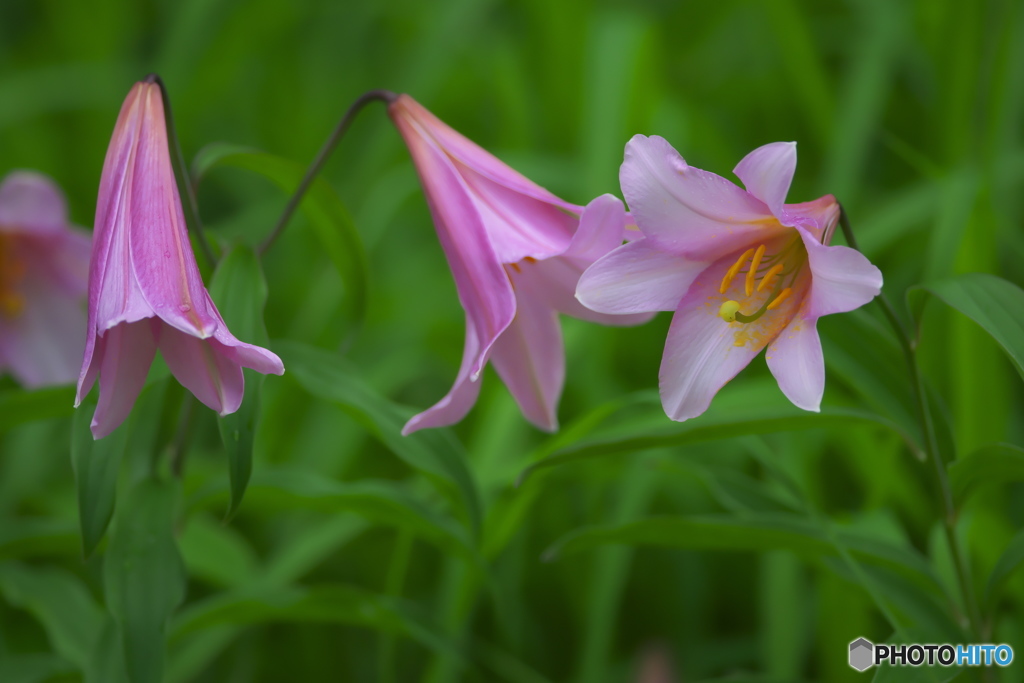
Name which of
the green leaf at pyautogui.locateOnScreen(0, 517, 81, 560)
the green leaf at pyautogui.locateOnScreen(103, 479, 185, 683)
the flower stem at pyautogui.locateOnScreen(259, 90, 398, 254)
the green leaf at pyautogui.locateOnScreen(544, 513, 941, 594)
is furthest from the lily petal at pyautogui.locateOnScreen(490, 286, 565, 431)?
the green leaf at pyautogui.locateOnScreen(0, 517, 81, 560)

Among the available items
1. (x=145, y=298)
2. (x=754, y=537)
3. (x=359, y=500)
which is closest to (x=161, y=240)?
(x=145, y=298)

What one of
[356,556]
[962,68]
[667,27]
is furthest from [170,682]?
[667,27]

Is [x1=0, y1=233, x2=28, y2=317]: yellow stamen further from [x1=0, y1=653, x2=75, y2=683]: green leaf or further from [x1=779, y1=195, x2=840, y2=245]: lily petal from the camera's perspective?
[x1=779, y1=195, x2=840, y2=245]: lily petal

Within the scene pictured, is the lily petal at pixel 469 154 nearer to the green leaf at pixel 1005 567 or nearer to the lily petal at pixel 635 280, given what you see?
the lily petal at pixel 635 280

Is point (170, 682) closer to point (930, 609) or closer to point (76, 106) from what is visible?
point (930, 609)

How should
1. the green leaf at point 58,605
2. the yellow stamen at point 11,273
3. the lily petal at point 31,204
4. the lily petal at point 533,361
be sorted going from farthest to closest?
the yellow stamen at point 11,273 → the lily petal at point 31,204 → the green leaf at point 58,605 → the lily petal at point 533,361

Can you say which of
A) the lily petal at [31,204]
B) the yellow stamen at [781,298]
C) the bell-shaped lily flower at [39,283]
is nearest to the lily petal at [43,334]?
the bell-shaped lily flower at [39,283]
